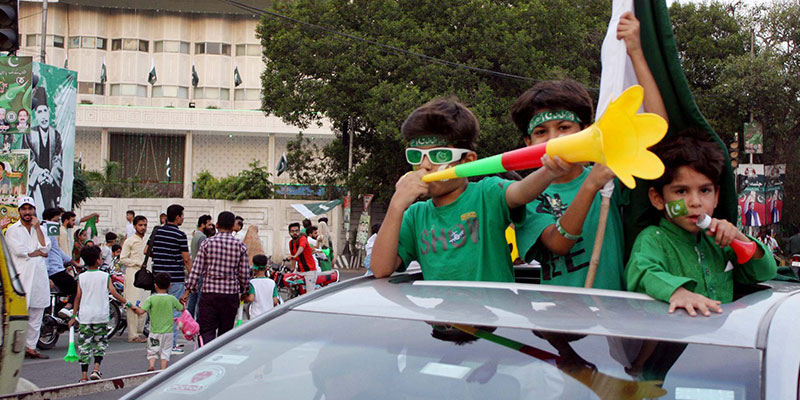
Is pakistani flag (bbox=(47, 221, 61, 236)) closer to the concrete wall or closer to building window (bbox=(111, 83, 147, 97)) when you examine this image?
the concrete wall

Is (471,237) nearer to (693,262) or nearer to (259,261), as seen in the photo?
(693,262)

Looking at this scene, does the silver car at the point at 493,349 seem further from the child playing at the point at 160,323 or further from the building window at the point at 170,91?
the building window at the point at 170,91

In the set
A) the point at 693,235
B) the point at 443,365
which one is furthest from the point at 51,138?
the point at 443,365

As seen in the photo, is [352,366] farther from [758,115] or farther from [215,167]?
[215,167]

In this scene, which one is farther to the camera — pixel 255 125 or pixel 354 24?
pixel 255 125

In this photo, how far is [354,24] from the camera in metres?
24.5

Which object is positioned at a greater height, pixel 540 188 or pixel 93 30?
pixel 93 30

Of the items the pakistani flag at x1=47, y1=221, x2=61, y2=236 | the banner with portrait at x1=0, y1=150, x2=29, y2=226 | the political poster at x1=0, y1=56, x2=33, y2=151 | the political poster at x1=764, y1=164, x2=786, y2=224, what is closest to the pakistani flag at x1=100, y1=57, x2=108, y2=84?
the banner with portrait at x1=0, y1=150, x2=29, y2=226

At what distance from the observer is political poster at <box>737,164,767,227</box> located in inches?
901

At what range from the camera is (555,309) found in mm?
1988

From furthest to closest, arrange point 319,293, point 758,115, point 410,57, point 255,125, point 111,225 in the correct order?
point 255,125, point 111,225, point 758,115, point 410,57, point 319,293

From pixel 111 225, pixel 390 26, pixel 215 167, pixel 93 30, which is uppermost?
pixel 93 30

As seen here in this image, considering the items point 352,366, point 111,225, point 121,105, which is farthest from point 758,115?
point 121,105

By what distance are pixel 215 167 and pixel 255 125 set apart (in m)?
4.43
